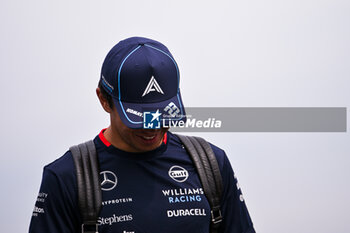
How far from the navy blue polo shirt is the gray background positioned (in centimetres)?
58

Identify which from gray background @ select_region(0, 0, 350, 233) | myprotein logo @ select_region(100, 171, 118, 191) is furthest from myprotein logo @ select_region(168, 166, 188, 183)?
gray background @ select_region(0, 0, 350, 233)

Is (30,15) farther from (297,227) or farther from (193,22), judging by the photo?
(297,227)

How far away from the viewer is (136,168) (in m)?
1.10

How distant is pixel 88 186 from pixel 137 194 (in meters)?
0.09

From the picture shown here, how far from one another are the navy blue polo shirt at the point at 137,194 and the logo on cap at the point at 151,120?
11 cm

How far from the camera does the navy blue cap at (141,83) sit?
3.38 ft

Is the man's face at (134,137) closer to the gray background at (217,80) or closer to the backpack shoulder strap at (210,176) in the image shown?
the backpack shoulder strap at (210,176)

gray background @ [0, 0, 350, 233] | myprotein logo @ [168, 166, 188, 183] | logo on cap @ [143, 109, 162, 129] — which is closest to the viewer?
logo on cap @ [143, 109, 162, 129]

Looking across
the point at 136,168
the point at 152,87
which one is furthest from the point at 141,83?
the point at 136,168

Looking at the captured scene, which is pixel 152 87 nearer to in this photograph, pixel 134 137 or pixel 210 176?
pixel 134 137

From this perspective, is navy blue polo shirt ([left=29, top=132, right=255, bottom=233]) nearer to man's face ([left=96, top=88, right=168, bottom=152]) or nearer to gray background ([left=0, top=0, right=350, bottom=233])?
man's face ([left=96, top=88, right=168, bottom=152])

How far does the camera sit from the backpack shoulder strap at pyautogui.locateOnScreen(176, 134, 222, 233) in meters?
1.12

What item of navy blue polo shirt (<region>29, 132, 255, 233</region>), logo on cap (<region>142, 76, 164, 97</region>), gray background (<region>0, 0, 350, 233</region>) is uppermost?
gray background (<region>0, 0, 350, 233</region>)

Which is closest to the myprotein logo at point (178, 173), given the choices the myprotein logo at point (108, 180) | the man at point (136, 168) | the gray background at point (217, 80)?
the man at point (136, 168)
